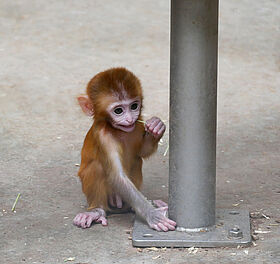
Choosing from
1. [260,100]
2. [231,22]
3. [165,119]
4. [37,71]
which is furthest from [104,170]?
[231,22]

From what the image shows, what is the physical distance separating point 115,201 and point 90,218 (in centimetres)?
39

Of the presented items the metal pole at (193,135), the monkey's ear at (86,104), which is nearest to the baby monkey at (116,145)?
the monkey's ear at (86,104)

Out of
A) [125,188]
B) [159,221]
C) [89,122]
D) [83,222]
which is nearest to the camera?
[159,221]

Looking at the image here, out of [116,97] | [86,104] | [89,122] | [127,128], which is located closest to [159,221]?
[127,128]

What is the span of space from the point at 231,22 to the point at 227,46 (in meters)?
1.00

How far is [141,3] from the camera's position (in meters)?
12.4

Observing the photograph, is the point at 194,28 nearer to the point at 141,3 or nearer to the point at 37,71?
the point at 37,71

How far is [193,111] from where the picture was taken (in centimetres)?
545

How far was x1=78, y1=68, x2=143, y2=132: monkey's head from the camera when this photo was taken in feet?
19.0

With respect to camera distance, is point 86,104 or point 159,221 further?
point 86,104

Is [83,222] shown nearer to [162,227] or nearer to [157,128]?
[162,227]

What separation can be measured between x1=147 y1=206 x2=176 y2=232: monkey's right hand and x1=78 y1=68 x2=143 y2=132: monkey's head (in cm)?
69

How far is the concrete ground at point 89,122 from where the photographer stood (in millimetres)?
5691

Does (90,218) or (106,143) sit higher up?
(106,143)
